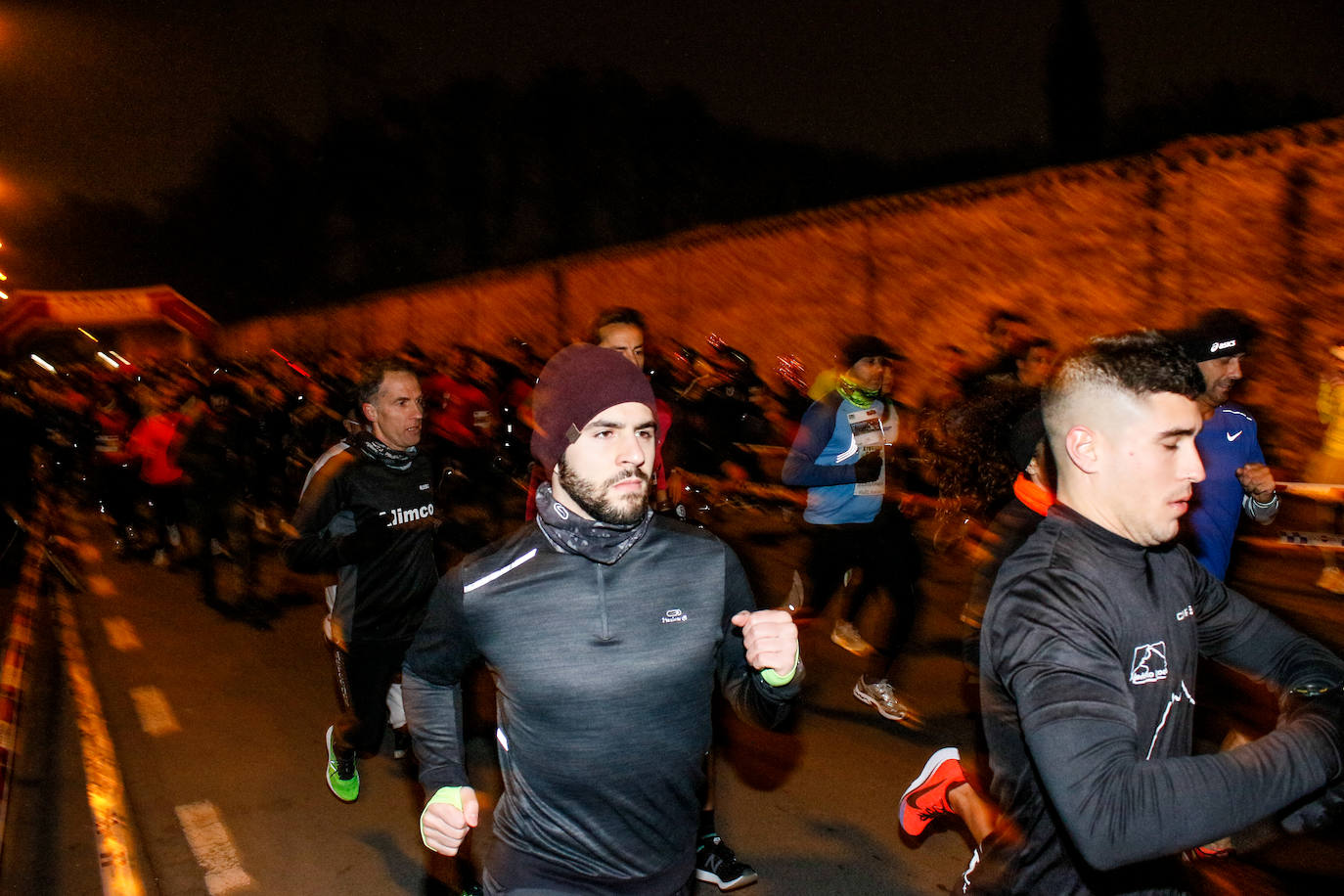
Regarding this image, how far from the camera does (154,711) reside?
658cm

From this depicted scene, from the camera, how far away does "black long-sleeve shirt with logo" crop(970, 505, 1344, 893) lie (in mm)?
1568

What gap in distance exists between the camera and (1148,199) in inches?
407

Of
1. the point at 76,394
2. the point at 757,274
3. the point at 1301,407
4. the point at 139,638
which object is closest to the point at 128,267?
the point at 76,394

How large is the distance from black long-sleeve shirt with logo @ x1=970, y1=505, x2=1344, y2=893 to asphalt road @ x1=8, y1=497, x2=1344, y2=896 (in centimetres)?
200

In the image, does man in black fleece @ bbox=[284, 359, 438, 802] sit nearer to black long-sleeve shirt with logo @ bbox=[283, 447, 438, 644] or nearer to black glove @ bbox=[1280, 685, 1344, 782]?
black long-sleeve shirt with logo @ bbox=[283, 447, 438, 644]

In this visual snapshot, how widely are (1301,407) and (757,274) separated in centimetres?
860

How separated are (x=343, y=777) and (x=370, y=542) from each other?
1672 mm

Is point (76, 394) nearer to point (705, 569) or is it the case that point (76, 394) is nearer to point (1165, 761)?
point (705, 569)

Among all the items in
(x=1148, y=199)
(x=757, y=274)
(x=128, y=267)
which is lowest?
(x=128, y=267)

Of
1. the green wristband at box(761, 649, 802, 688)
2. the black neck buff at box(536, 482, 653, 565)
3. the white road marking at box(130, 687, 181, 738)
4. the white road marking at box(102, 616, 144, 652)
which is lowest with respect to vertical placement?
the white road marking at box(102, 616, 144, 652)

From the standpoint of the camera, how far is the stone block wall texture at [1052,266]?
8914 mm

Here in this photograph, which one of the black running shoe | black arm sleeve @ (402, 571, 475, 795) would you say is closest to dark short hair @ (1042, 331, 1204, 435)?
black arm sleeve @ (402, 571, 475, 795)

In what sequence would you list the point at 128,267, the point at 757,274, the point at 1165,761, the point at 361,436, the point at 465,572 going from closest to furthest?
the point at 1165,761 < the point at 465,572 < the point at 361,436 < the point at 757,274 < the point at 128,267

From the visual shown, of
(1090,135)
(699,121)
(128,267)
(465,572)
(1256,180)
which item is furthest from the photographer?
(128,267)
